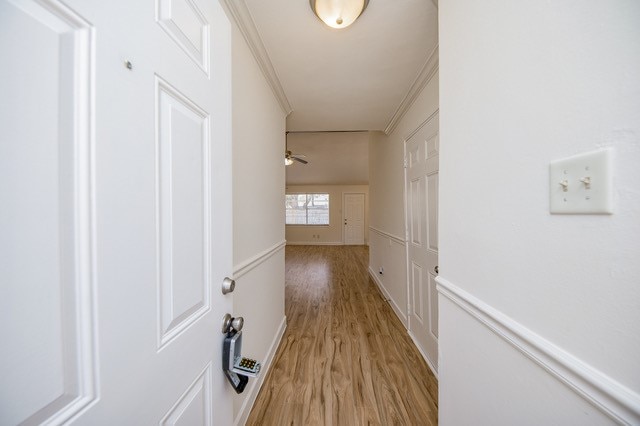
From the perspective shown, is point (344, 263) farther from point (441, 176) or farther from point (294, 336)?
point (441, 176)

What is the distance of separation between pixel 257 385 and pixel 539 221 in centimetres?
176

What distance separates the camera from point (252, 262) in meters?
1.45

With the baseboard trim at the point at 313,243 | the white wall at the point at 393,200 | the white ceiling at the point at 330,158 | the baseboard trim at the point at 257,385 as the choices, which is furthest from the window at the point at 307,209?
the baseboard trim at the point at 257,385

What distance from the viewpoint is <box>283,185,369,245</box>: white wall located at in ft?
27.7

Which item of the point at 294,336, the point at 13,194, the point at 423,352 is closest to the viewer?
the point at 13,194

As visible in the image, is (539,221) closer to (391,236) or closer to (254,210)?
(254,210)

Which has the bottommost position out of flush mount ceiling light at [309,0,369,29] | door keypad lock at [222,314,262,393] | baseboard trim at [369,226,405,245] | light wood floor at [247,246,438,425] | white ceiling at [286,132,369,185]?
light wood floor at [247,246,438,425]

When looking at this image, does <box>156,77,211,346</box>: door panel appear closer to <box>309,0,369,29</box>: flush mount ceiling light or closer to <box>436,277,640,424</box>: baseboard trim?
<box>436,277,640,424</box>: baseboard trim

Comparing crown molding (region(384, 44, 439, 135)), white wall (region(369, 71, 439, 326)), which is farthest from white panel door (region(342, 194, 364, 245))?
crown molding (region(384, 44, 439, 135))

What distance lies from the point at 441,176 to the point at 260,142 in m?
1.20

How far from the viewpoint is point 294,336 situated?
Result: 2.25m

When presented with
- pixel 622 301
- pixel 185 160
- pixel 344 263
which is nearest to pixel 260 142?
pixel 185 160

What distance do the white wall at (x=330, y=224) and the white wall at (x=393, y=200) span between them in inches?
168

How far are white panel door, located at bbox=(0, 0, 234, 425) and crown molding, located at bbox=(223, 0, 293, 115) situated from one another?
0.79m
